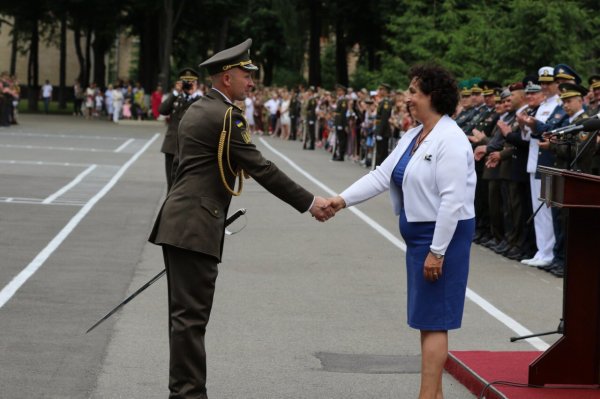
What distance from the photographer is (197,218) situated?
679 cm

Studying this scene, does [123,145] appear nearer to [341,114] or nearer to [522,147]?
[341,114]

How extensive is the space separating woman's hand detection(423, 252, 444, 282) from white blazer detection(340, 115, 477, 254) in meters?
0.05

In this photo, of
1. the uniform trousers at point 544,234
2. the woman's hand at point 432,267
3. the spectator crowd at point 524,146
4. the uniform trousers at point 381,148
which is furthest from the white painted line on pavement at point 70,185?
the woman's hand at point 432,267

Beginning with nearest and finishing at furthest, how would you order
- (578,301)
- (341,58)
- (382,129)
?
(578,301) → (382,129) → (341,58)

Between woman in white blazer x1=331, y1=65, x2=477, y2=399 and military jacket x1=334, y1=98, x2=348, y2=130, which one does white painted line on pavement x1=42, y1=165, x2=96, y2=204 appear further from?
woman in white blazer x1=331, y1=65, x2=477, y2=399

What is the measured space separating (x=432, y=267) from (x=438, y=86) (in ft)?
3.21

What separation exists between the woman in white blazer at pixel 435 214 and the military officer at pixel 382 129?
22032 mm

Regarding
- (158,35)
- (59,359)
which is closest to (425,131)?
(59,359)

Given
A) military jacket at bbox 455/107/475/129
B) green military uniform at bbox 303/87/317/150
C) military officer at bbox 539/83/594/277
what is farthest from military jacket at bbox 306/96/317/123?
military officer at bbox 539/83/594/277

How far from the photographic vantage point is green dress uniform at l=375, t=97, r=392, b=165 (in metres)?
28.9

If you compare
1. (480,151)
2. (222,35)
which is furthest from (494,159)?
(222,35)

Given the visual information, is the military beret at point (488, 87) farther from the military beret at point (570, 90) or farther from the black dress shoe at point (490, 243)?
the military beret at point (570, 90)

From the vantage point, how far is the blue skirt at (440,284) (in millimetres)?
6730

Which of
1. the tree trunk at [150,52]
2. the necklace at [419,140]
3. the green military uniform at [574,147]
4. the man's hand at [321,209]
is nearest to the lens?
the necklace at [419,140]
